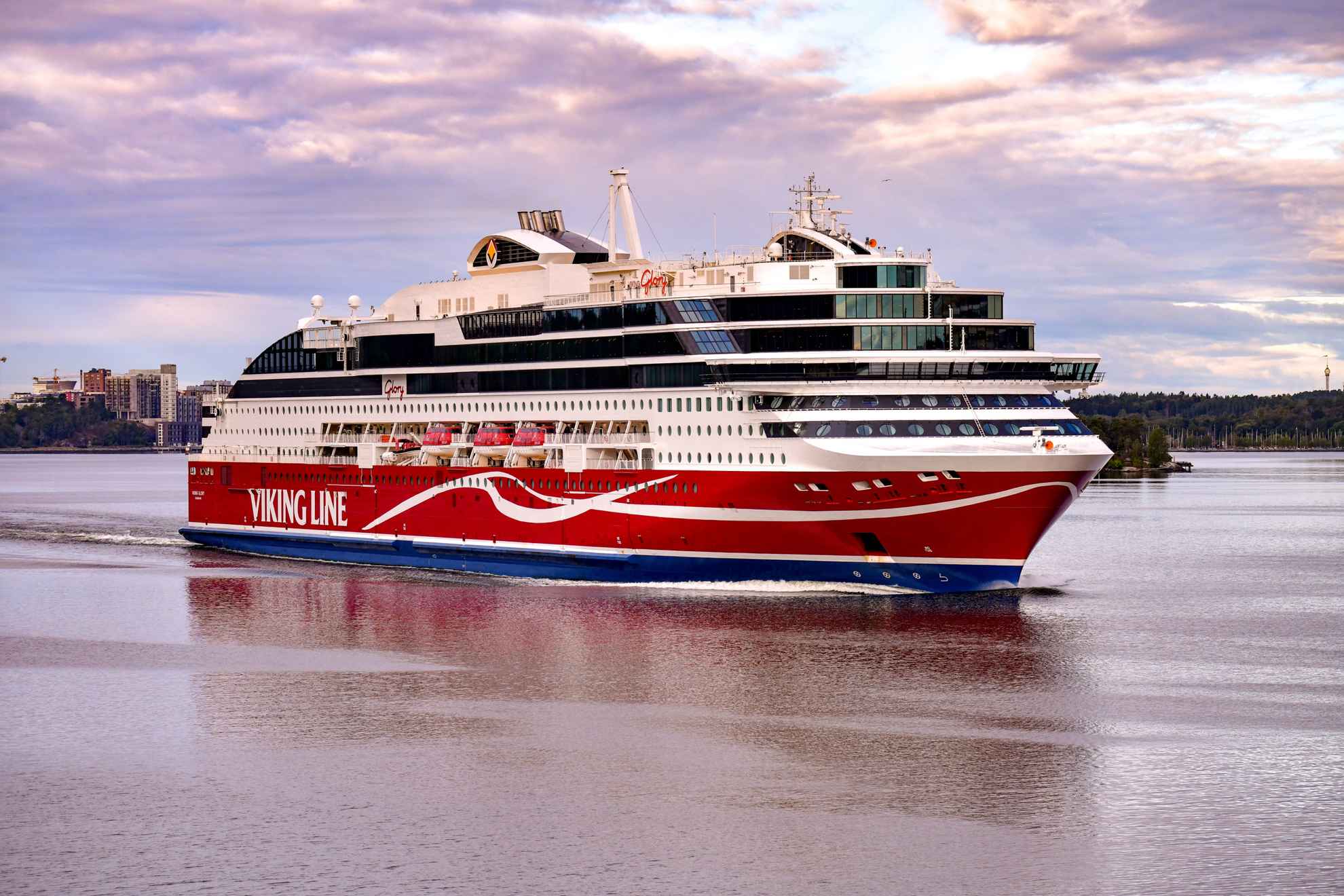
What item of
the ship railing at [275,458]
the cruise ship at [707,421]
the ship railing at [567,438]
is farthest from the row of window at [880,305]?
the ship railing at [275,458]

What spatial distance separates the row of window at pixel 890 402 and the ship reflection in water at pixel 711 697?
540cm

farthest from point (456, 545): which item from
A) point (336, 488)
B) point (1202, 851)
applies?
point (1202, 851)

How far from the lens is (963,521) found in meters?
42.7

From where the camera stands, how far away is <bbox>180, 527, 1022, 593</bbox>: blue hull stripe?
43.8 m

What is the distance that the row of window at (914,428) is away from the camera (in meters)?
42.7

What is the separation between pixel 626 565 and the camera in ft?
157

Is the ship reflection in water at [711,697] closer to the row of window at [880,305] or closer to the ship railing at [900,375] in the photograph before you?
the ship railing at [900,375]

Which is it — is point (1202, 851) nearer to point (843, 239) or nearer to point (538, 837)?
point (538, 837)

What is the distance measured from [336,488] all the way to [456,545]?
7816 mm

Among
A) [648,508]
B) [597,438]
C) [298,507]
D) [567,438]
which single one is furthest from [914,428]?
[298,507]

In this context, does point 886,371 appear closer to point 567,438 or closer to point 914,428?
point 914,428

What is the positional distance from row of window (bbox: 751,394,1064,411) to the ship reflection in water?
5.40 m

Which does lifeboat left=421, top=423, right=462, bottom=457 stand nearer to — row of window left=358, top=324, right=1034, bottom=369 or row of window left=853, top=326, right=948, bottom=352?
row of window left=358, top=324, right=1034, bottom=369

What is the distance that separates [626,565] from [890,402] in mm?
9882
